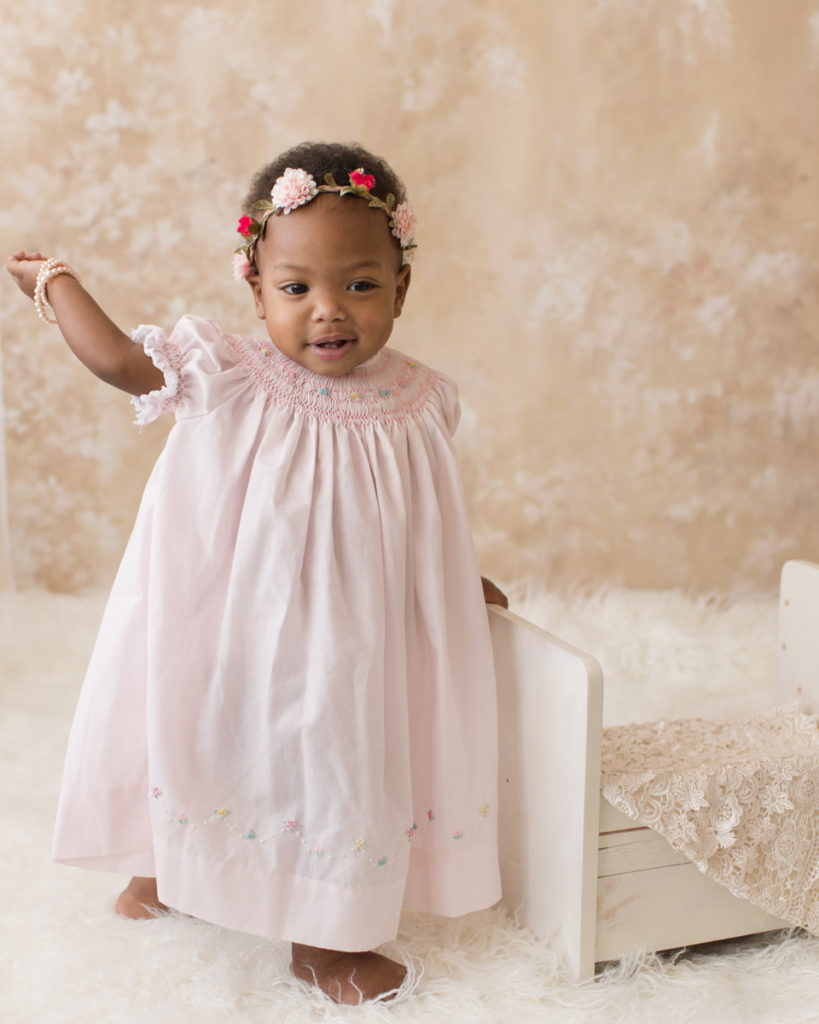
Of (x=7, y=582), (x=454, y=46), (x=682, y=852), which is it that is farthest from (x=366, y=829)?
(x=454, y=46)

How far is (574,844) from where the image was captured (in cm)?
118

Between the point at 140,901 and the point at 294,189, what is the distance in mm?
849

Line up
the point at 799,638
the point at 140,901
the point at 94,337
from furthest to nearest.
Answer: the point at 799,638 < the point at 140,901 < the point at 94,337

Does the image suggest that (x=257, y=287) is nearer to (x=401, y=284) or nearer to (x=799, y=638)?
(x=401, y=284)

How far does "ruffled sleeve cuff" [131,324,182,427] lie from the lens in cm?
114

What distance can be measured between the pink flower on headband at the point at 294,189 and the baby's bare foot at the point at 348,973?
0.79 metres

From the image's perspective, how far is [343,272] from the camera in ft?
3.83

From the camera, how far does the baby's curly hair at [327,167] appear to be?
118 centimetres

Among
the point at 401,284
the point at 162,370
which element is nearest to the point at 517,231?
the point at 401,284

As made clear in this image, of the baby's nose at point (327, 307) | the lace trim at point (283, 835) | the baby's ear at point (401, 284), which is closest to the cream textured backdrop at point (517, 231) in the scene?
the baby's ear at point (401, 284)

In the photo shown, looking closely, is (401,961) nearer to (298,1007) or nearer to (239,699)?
(298,1007)

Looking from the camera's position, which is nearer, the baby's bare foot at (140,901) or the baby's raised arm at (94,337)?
the baby's raised arm at (94,337)

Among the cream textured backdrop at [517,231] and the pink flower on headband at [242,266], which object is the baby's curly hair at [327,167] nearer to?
the pink flower on headband at [242,266]

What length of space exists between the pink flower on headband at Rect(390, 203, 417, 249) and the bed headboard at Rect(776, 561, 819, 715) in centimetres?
72
